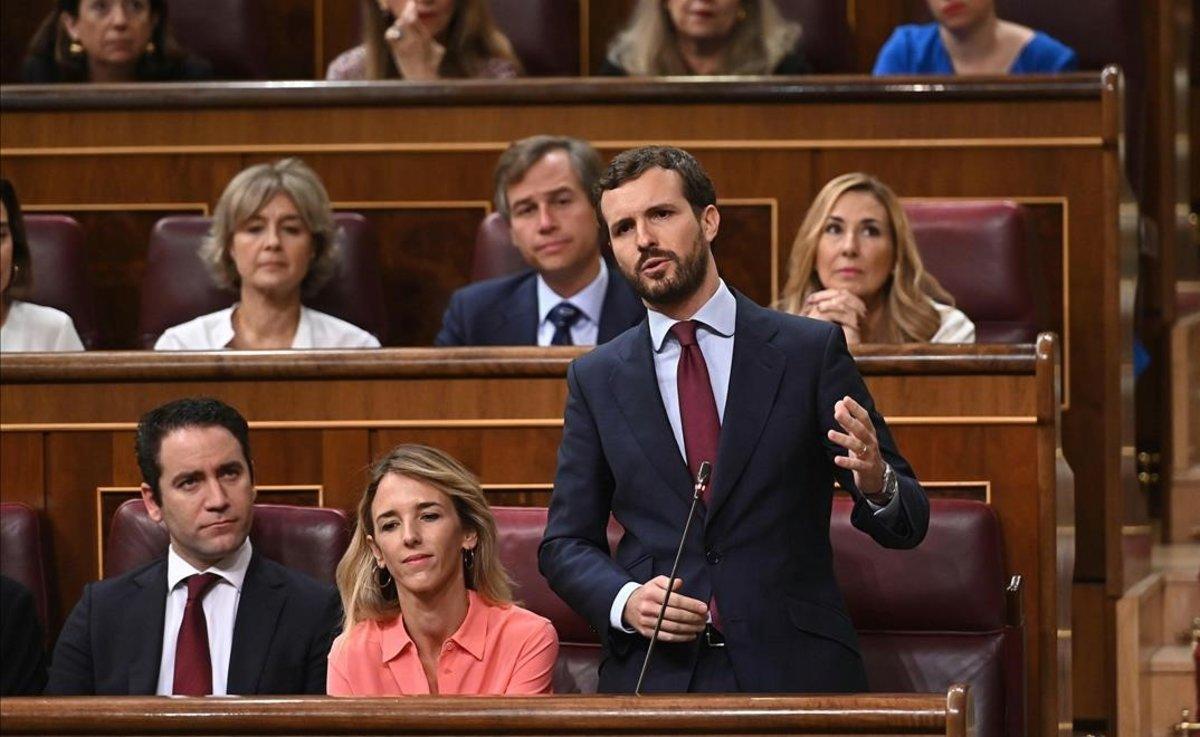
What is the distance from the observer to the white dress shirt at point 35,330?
2037 mm

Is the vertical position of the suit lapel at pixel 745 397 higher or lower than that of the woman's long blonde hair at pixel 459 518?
higher

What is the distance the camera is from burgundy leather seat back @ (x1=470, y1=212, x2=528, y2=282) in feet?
7.11

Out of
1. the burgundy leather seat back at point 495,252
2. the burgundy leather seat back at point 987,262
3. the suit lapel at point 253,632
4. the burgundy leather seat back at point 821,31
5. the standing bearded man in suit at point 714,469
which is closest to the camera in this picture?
the standing bearded man in suit at point 714,469

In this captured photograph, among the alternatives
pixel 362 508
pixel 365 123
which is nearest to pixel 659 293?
pixel 362 508

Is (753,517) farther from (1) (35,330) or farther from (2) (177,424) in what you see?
(1) (35,330)

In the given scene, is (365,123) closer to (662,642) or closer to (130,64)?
(130,64)

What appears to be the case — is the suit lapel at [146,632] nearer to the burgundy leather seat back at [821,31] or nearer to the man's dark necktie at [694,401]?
the man's dark necktie at [694,401]

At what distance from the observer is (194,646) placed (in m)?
1.62

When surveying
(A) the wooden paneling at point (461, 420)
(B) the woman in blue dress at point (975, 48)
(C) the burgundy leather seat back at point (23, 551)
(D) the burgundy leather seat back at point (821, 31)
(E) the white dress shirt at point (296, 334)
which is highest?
(D) the burgundy leather seat back at point (821, 31)

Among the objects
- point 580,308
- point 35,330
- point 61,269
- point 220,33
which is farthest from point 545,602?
point 220,33

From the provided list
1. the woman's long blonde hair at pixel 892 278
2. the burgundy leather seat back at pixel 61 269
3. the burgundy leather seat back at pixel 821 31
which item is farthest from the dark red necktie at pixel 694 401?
the burgundy leather seat back at pixel 821 31

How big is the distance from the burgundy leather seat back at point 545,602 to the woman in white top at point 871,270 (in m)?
0.40

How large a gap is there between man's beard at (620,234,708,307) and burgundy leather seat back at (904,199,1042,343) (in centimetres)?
70

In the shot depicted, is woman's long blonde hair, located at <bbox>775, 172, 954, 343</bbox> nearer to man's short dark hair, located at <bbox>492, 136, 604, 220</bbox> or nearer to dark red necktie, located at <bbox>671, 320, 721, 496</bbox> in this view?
man's short dark hair, located at <bbox>492, 136, 604, 220</bbox>
